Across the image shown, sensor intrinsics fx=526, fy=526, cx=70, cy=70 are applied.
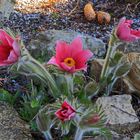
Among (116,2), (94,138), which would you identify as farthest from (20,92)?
(116,2)

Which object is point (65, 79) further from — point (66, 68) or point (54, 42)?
point (54, 42)

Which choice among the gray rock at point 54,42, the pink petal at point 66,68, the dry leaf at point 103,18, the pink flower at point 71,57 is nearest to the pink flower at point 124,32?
the pink flower at point 71,57

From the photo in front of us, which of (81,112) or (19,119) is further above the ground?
(81,112)

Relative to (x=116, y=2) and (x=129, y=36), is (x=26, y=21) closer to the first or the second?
(x=116, y=2)

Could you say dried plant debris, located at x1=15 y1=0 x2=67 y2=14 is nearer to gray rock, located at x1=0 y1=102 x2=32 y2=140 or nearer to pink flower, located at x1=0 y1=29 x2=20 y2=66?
gray rock, located at x1=0 y1=102 x2=32 y2=140

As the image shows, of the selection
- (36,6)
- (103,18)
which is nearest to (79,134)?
(103,18)

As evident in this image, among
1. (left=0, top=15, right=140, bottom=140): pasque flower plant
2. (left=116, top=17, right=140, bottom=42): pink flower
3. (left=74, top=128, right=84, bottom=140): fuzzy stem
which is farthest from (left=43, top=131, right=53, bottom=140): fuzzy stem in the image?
(left=116, top=17, right=140, bottom=42): pink flower
